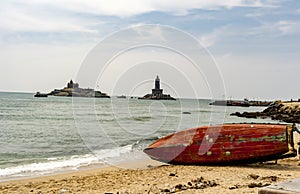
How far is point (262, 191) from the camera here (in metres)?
4.37

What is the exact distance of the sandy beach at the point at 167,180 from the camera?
26.0 feet

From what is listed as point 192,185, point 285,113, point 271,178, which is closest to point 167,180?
point 192,185

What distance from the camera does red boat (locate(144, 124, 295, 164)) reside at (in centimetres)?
1069

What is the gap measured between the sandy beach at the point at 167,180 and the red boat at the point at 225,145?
1.16 feet

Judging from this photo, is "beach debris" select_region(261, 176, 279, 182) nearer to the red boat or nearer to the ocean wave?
the red boat

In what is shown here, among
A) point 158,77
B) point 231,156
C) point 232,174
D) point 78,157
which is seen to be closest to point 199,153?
point 231,156

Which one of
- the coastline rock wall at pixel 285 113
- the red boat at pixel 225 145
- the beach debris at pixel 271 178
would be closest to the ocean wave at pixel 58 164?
the red boat at pixel 225 145

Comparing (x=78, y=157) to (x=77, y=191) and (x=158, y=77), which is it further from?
(x=77, y=191)

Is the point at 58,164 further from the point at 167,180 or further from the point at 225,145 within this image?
the point at 225,145

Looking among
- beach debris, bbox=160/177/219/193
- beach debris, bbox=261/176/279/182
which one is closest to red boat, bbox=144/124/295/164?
beach debris, bbox=261/176/279/182

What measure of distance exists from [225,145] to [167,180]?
9.46 ft

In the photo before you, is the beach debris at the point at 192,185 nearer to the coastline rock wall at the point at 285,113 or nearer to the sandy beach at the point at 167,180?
the sandy beach at the point at 167,180

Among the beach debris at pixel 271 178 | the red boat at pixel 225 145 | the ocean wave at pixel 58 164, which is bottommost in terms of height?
the ocean wave at pixel 58 164

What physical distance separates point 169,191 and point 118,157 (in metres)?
7.20
